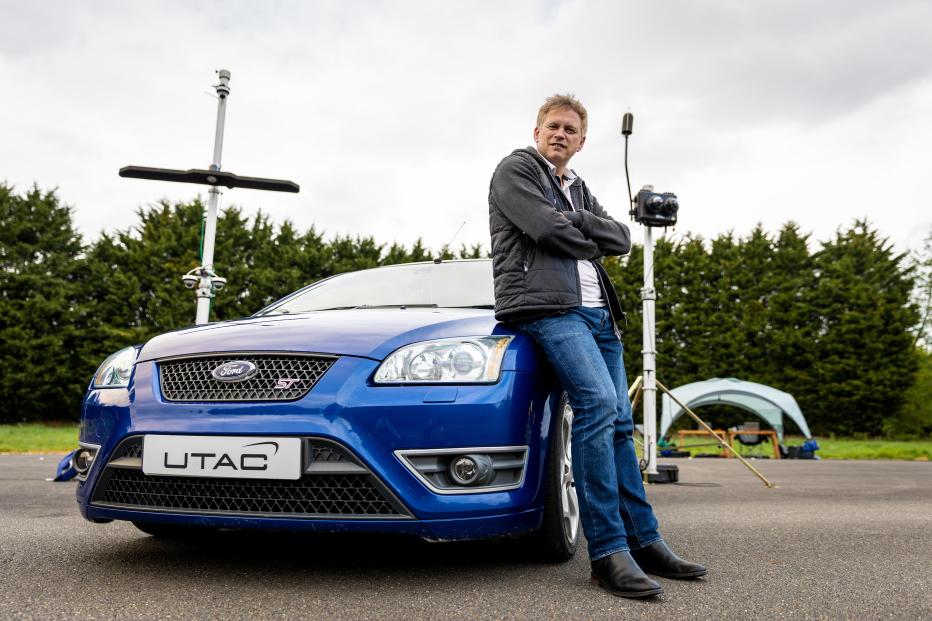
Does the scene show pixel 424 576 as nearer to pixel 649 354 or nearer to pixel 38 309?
pixel 649 354

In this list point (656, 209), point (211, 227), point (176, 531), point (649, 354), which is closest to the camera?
point (176, 531)

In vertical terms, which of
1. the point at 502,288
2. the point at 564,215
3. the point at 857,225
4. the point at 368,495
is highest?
the point at 857,225

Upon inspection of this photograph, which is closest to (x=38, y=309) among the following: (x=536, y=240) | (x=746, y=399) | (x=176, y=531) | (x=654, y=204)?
(x=746, y=399)

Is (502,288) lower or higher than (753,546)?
higher

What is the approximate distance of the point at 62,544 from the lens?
125 inches

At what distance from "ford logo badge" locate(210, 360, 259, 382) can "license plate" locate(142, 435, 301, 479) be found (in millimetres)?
198

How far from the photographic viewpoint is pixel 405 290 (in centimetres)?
373

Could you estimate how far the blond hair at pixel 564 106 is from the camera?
9.67 feet

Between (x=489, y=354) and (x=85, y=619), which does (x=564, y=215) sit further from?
(x=85, y=619)

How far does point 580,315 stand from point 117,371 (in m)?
1.70

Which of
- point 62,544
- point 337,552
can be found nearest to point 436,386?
point 337,552

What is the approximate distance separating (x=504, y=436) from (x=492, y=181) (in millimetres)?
951

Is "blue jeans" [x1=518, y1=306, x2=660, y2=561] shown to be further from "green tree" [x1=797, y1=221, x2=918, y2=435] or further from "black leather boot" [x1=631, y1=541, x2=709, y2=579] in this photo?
"green tree" [x1=797, y1=221, x2=918, y2=435]

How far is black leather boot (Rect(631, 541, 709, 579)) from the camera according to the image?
107 inches
